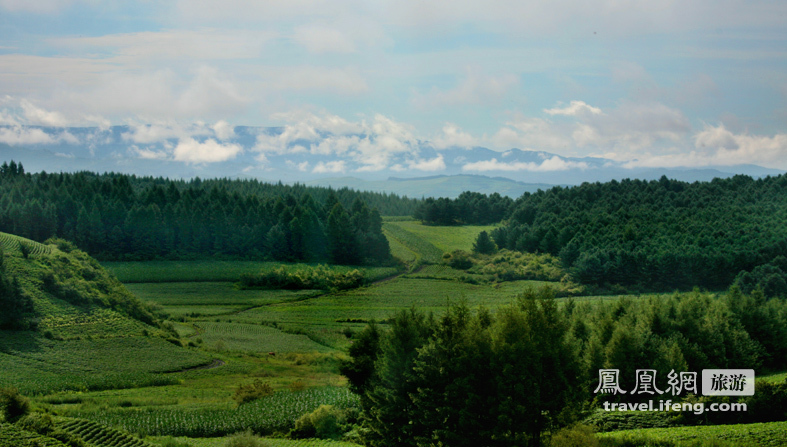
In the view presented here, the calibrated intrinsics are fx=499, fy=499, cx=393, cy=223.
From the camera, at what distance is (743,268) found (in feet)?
245

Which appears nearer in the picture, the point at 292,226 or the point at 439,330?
A: the point at 439,330

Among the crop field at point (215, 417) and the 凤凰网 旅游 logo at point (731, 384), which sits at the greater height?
the 凤凰网 旅游 logo at point (731, 384)

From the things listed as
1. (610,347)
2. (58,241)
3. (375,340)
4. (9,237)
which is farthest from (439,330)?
(58,241)

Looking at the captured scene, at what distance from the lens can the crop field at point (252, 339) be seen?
5103 centimetres

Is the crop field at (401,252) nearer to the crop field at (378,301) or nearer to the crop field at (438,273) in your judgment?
the crop field at (438,273)

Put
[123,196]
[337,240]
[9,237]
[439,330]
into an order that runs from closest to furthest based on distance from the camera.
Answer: [439,330] → [9,237] → [337,240] → [123,196]

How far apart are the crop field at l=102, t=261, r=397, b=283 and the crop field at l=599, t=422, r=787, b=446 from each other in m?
62.0

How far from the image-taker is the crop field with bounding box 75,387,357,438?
28.7 metres

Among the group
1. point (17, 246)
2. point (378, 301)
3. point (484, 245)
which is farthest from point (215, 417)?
point (484, 245)

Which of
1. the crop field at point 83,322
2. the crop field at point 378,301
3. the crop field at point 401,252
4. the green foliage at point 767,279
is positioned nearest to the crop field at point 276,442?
the crop field at point 83,322

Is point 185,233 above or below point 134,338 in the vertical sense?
above

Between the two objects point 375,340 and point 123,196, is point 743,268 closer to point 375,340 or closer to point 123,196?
point 375,340

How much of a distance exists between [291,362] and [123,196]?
7172 centimetres

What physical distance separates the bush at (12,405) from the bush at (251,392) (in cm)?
1235
